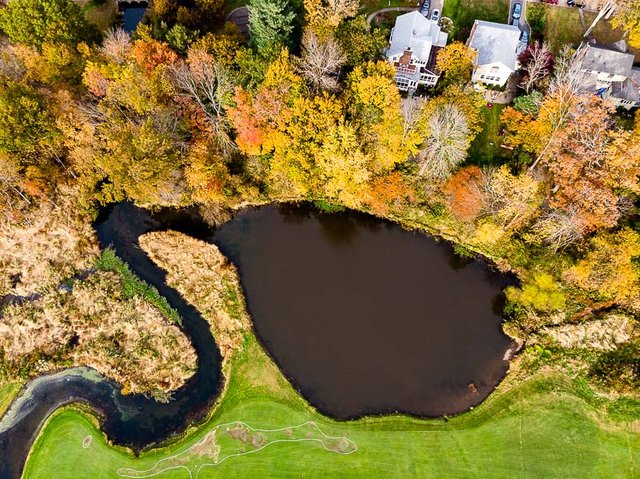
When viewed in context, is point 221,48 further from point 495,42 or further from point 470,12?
point 470,12

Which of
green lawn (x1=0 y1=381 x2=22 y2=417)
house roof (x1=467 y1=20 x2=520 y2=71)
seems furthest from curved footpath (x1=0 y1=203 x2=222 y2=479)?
house roof (x1=467 y1=20 x2=520 y2=71)

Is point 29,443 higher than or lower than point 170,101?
lower

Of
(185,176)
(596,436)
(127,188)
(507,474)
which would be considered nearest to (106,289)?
(127,188)

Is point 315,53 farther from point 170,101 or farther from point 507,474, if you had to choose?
point 507,474

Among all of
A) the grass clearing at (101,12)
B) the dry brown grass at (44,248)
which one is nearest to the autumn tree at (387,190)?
the dry brown grass at (44,248)

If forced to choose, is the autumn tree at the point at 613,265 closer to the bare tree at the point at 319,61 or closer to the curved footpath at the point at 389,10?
the bare tree at the point at 319,61
